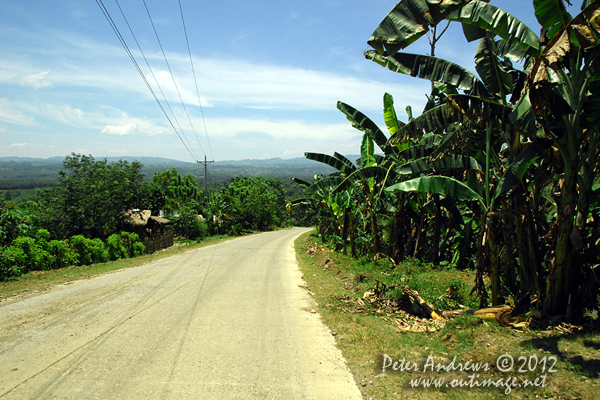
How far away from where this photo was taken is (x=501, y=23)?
5719 mm

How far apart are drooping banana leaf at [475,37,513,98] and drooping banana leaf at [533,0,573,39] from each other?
0.97m

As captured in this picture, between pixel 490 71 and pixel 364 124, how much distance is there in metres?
5.89

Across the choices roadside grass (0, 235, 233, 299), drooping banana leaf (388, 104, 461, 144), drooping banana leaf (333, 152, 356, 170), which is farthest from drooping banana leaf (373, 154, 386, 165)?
roadside grass (0, 235, 233, 299)

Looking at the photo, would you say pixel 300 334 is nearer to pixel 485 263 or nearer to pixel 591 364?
pixel 485 263

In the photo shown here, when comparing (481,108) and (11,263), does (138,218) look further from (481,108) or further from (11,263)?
(481,108)

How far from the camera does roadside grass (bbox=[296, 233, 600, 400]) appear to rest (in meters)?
4.20

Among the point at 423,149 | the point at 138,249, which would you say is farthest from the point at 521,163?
the point at 138,249

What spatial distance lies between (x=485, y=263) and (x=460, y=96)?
3.22 metres

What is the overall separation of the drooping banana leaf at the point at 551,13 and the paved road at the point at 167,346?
609 centimetres

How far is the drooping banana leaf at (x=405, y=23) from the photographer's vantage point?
5641 mm

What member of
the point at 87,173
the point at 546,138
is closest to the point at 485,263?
the point at 546,138

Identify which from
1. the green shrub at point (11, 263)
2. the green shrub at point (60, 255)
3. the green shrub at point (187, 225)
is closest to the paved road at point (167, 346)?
the green shrub at point (11, 263)

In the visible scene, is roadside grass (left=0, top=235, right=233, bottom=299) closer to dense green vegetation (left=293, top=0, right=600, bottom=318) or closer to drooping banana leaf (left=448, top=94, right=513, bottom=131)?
dense green vegetation (left=293, top=0, right=600, bottom=318)

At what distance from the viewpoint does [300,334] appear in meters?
6.47
